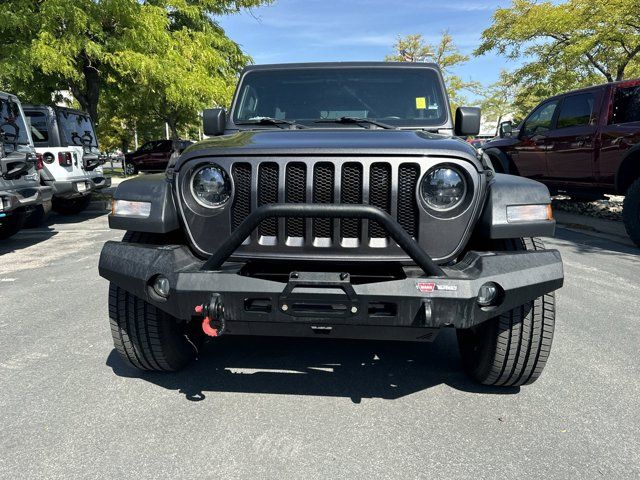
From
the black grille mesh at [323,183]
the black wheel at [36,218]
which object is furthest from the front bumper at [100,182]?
the black grille mesh at [323,183]

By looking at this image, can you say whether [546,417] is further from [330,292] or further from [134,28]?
[134,28]

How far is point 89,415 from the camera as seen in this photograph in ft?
8.28

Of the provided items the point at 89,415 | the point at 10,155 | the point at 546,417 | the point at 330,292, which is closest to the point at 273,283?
the point at 330,292

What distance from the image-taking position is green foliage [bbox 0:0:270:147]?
30.2ft

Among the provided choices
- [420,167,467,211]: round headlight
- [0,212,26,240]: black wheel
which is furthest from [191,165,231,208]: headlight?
[0,212,26,240]: black wheel

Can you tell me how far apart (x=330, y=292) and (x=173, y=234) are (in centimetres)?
100

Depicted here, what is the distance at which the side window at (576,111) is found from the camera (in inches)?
298

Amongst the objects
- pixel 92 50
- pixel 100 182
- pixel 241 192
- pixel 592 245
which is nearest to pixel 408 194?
pixel 241 192

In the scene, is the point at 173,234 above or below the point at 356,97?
below

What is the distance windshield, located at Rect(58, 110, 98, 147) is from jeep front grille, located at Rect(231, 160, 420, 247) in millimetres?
8353

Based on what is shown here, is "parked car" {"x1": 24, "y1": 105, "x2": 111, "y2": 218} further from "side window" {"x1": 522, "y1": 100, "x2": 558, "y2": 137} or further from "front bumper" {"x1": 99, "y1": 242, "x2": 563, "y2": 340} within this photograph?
"side window" {"x1": 522, "y1": 100, "x2": 558, "y2": 137}

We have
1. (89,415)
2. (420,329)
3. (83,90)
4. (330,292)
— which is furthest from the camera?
(83,90)

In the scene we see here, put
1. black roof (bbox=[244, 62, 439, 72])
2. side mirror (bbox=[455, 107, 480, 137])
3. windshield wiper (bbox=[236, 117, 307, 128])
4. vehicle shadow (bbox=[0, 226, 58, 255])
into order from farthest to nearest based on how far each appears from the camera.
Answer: vehicle shadow (bbox=[0, 226, 58, 255]) < black roof (bbox=[244, 62, 439, 72]) < side mirror (bbox=[455, 107, 480, 137]) < windshield wiper (bbox=[236, 117, 307, 128])

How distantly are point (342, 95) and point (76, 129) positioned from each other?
806 cm
